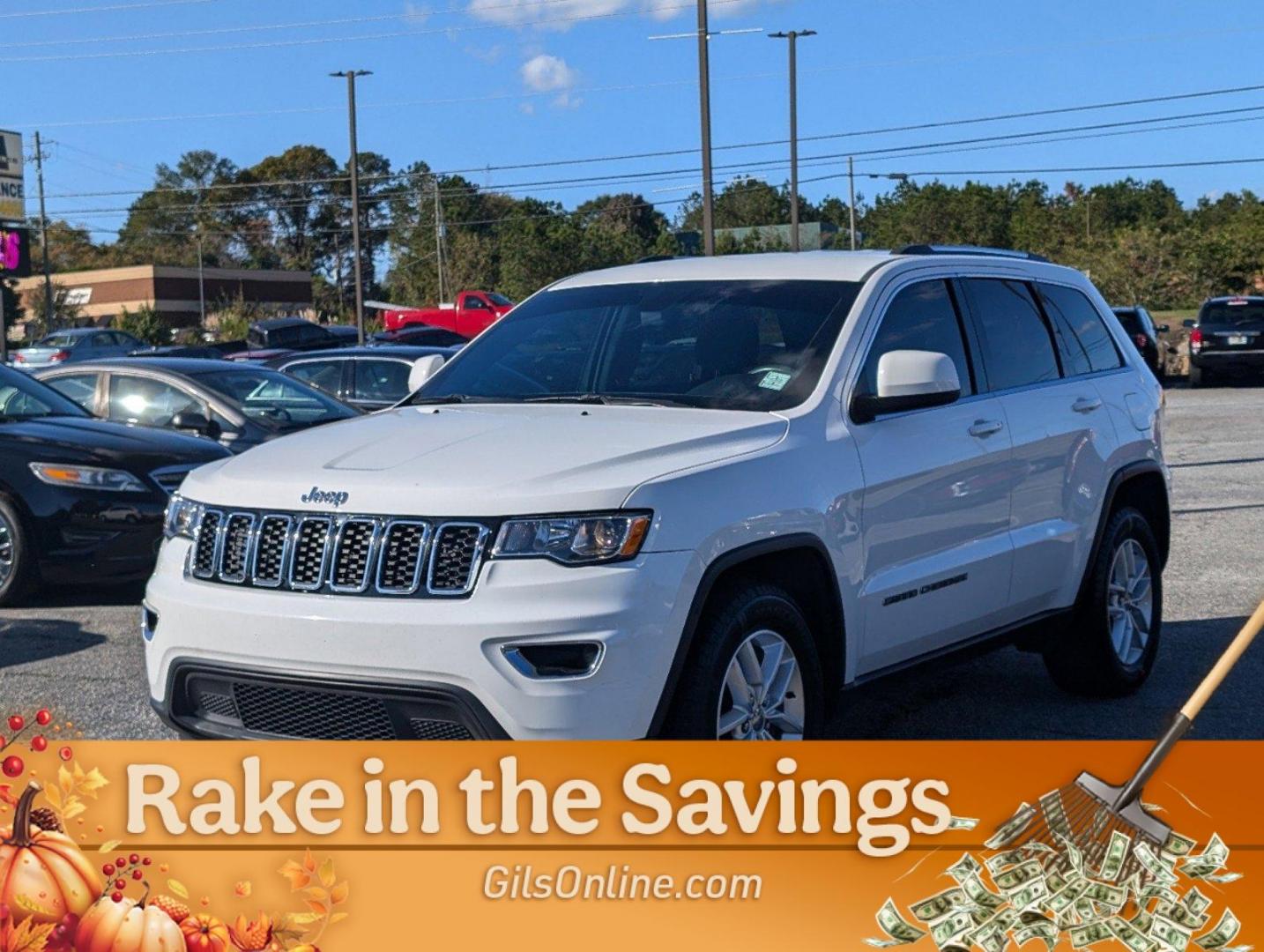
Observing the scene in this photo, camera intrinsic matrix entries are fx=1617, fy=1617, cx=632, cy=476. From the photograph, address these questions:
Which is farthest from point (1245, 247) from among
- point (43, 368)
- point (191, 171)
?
point (191, 171)

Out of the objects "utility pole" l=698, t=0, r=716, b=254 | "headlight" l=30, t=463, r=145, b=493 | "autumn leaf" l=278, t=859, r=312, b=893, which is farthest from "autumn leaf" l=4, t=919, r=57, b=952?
"utility pole" l=698, t=0, r=716, b=254

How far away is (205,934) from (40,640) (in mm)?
4673

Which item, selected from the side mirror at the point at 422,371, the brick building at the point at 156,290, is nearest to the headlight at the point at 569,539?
the side mirror at the point at 422,371

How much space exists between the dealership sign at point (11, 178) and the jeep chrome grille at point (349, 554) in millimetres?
20677

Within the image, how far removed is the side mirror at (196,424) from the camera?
1078 centimetres

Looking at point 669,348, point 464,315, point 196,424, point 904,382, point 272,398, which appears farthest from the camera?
point 464,315

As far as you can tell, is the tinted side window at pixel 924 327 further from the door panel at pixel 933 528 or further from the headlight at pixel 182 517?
the headlight at pixel 182 517

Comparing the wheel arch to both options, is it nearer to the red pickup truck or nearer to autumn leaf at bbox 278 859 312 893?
autumn leaf at bbox 278 859 312 893

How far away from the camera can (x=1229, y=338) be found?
3012 centimetres

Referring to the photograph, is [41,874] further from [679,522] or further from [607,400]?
[607,400]

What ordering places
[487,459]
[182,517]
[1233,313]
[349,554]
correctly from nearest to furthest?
[349,554] < [487,459] < [182,517] < [1233,313]

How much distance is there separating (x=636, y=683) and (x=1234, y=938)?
4.94 feet

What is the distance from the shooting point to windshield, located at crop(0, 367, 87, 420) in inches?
Result: 381

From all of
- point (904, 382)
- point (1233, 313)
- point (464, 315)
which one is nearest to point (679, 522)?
point (904, 382)
